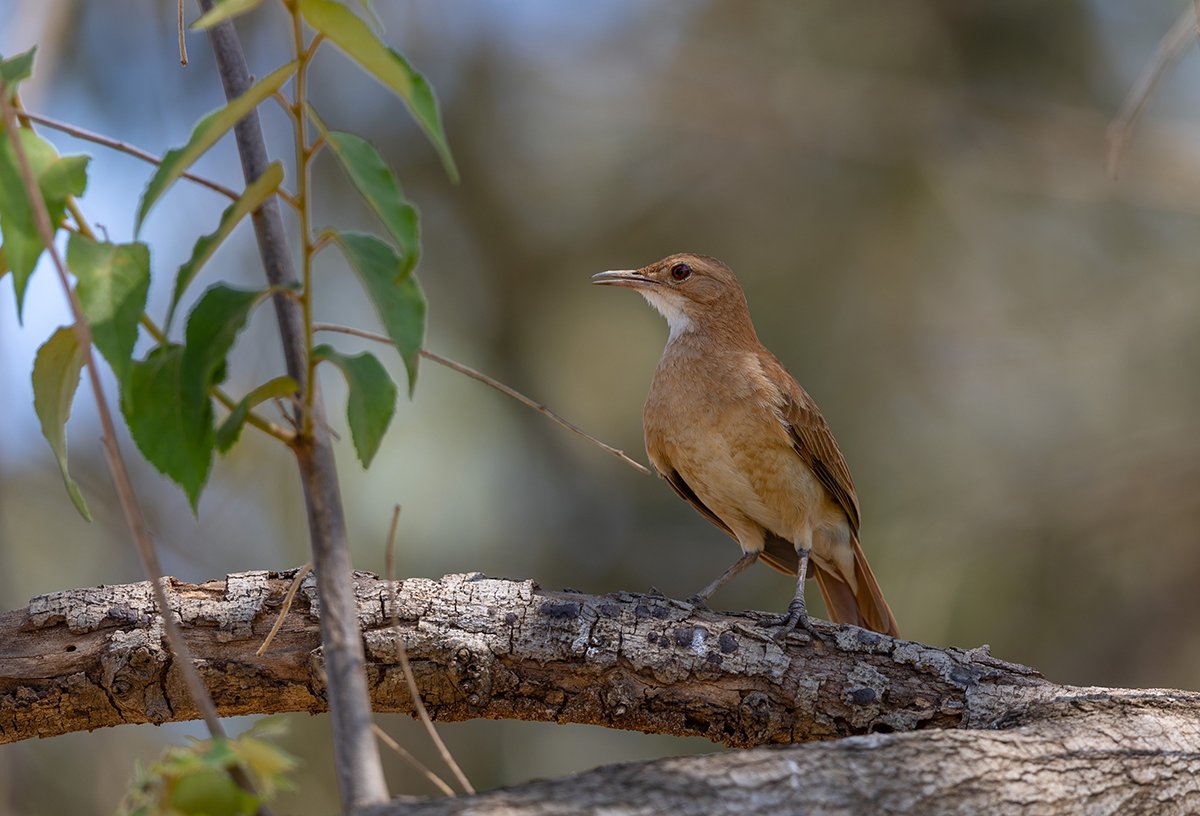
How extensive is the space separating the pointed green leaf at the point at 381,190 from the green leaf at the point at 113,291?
0.31 metres

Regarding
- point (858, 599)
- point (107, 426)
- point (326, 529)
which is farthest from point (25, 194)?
point (858, 599)

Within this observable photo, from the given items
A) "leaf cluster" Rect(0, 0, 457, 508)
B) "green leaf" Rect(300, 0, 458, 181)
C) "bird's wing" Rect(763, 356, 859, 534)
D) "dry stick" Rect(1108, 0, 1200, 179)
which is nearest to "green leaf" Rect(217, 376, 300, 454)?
"leaf cluster" Rect(0, 0, 457, 508)

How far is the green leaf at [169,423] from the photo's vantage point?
65.2 inches

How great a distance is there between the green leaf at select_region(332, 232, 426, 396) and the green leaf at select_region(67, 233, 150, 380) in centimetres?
29

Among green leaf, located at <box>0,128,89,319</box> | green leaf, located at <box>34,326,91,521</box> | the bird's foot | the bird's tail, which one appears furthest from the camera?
the bird's tail

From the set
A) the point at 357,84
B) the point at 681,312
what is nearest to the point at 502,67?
the point at 357,84

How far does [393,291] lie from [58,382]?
60 centimetres

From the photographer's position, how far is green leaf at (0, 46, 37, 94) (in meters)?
1.63

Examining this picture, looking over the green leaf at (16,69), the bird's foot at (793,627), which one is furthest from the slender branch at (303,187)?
the bird's foot at (793,627)

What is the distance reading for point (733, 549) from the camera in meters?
8.89

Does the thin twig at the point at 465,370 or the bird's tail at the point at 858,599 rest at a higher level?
the bird's tail at the point at 858,599

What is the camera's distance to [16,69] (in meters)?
1.66

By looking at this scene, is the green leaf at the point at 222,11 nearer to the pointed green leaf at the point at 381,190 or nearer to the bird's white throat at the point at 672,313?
the pointed green leaf at the point at 381,190

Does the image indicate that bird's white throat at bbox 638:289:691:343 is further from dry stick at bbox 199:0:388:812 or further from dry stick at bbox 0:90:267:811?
dry stick at bbox 0:90:267:811
